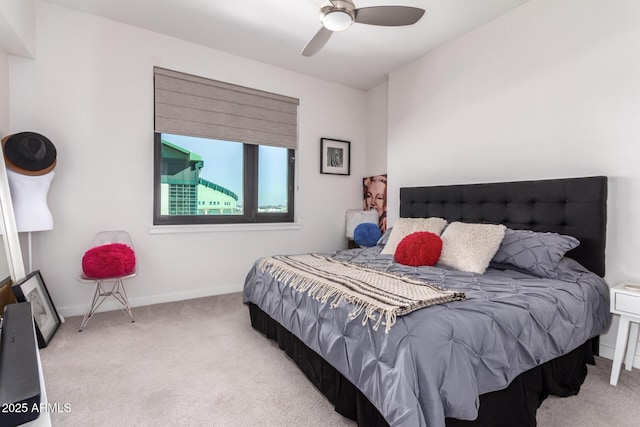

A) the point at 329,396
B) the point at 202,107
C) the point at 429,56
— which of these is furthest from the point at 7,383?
the point at 429,56

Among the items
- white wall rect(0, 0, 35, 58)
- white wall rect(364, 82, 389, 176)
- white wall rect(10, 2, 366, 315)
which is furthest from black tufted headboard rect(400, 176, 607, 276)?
white wall rect(0, 0, 35, 58)

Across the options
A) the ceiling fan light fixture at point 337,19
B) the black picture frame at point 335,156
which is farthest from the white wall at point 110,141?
the ceiling fan light fixture at point 337,19

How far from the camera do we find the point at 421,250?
7.42 feet

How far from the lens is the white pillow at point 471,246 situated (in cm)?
211

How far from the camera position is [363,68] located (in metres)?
3.69

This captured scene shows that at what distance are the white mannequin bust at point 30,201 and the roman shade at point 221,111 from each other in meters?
1.06

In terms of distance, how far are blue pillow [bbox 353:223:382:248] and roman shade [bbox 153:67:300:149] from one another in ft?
4.26

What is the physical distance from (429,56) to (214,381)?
347 cm

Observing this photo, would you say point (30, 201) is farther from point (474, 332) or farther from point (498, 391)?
point (498, 391)

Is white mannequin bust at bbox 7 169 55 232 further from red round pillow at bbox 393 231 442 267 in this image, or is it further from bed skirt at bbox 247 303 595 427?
red round pillow at bbox 393 231 442 267

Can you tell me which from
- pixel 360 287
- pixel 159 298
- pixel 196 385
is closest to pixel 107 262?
Result: pixel 159 298

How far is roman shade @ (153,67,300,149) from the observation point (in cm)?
307

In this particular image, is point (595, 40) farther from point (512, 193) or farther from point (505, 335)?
point (505, 335)

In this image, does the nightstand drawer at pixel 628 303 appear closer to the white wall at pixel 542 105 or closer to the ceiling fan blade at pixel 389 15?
the white wall at pixel 542 105
